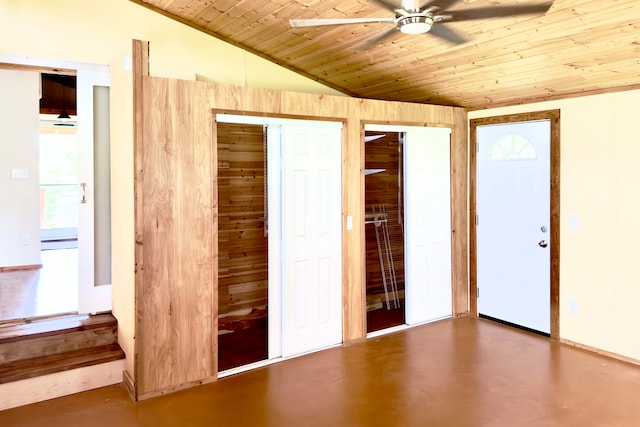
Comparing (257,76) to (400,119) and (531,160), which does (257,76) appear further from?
(531,160)

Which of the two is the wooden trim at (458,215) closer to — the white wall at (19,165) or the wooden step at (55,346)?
the wooden step at (55,346)

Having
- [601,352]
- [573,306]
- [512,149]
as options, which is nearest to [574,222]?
[573,306]

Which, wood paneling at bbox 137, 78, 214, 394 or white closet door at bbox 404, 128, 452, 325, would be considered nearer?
wood paneling at bbox 137, 78, 214, 394

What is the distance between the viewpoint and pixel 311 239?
429 cm

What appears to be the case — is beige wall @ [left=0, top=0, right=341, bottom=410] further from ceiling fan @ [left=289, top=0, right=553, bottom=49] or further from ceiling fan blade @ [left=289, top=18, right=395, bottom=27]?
ceiling fan @ [left=289, top=0, right=553, bottom=49]

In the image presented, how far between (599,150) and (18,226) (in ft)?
21.6

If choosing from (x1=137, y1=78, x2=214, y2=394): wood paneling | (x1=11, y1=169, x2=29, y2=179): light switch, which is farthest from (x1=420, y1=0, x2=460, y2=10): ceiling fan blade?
(x1=11, y1=169, x2=29, y2=179): light switch

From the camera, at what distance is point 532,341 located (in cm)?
453

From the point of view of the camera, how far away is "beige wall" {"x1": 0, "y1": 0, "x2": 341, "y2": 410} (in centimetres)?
357

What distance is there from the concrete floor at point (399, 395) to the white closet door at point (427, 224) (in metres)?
0.77

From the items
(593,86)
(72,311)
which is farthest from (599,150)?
(72,311)

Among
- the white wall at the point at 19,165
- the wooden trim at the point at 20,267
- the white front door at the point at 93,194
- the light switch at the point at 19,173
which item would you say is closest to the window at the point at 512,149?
the white front door at the point at 93,194

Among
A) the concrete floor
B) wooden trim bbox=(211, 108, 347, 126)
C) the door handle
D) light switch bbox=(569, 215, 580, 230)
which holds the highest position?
wooden trim bbox=(211, 108, 347, 126)

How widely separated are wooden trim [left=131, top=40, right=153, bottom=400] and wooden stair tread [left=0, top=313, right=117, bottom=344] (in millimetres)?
646
